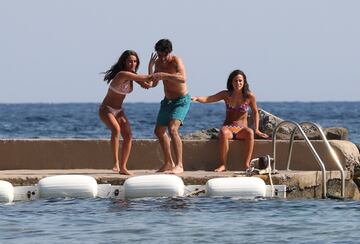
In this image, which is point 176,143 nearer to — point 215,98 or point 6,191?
point 215,98

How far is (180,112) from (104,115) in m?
1.00

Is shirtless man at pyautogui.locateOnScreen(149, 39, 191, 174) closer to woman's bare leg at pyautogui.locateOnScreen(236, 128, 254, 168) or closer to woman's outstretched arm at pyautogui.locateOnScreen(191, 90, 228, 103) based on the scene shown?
woman's outstretched arm at pyautogui.locateOnScreen(191, 90, 228, 103)

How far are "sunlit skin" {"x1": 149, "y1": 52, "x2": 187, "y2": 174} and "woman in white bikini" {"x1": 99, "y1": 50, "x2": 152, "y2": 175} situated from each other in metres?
0.22

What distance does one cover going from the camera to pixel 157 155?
1736cm

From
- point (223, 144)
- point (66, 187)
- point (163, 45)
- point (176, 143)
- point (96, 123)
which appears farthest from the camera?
point (96, 123)

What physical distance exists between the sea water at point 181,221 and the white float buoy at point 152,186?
15 centimetres

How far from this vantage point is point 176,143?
16266 millimetres

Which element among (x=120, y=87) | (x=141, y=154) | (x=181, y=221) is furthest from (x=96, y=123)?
(x=181, y=221)

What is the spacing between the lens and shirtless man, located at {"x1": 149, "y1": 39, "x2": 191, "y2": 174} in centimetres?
1606

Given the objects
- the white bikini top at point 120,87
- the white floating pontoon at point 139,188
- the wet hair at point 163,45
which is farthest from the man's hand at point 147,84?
the white floating pontoon at point 139,188

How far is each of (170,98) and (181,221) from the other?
2.26 m

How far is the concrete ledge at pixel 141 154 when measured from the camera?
16969 mm

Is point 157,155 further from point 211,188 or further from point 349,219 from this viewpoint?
point 349,219

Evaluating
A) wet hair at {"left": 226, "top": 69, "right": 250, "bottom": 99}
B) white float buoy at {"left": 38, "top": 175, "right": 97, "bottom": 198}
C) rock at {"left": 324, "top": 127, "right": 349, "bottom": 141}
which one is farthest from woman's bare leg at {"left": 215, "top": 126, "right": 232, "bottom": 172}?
rock at {"left": 324, "top": 127, "right": 349, "bottom": 141}
